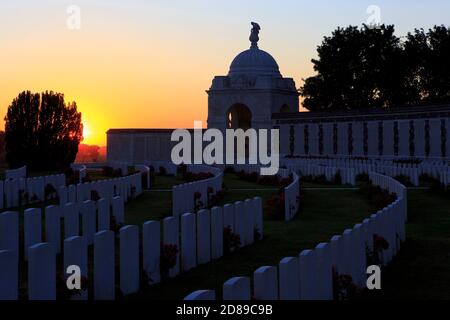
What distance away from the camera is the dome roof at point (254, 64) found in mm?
58719

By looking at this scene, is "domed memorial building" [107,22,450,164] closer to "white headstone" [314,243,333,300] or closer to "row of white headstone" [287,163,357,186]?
"row of white headstone" [287,163,357,186]

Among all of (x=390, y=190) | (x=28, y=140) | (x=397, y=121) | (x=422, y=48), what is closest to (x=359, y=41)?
(x=422, y=48)

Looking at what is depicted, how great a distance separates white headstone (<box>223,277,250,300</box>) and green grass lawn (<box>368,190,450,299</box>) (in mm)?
3080

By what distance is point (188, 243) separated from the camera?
10.2 metres

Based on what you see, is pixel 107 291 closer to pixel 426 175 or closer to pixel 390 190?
pixel 390 190

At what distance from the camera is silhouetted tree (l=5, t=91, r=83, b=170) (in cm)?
4194

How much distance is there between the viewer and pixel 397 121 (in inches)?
1802

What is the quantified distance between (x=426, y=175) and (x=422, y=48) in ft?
119

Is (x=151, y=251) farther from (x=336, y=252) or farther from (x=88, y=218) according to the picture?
(x=88, y=218)

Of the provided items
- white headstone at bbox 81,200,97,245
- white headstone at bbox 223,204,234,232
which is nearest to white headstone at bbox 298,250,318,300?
white headstone at bbox 223,204,234,232

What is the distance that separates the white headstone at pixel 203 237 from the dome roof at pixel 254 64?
47.7 meters

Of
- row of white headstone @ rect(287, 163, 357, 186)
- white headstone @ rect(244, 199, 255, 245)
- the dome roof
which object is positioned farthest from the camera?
the dome roof

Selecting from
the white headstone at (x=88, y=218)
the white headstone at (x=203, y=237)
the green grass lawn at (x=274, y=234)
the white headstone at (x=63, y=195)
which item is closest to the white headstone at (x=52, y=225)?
the white headstone at (x=88, y=218)

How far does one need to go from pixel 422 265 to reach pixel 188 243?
347 centimetres
